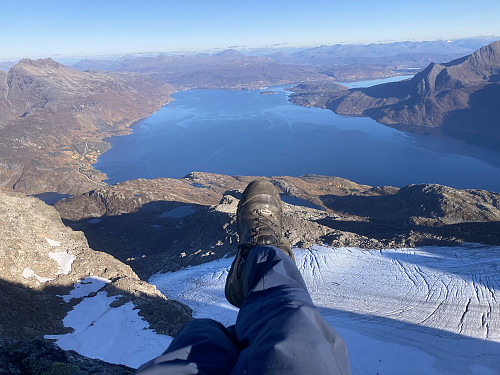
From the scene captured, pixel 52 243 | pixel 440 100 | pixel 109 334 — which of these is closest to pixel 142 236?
pixel 52 243

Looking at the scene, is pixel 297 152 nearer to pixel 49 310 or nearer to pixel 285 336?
pixel 49 310

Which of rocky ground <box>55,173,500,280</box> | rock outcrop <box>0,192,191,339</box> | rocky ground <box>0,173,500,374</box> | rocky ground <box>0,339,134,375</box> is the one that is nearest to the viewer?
rocky ground <box>0,339,134,375</box>

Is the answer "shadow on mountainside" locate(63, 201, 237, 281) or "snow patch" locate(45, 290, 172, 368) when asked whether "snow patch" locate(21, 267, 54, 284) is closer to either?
"snow patch" locate(45, 290, 172, 368)

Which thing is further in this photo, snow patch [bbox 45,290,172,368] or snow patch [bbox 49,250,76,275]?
snow patch [bbox 49,250,76,275]

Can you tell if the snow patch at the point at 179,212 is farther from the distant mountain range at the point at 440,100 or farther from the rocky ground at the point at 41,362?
the distant mountain range at the point at 440,100

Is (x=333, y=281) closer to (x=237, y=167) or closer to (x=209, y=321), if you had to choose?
(x=209, y=321)

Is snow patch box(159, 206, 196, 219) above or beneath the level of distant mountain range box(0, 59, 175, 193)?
beneath

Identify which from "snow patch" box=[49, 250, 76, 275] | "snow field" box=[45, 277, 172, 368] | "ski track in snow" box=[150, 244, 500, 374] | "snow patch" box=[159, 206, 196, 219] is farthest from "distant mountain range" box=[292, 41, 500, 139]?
"snow patch" box=[49, 250, 76, 275]
